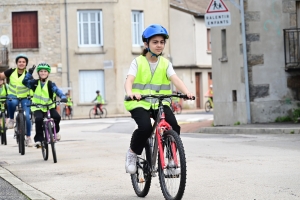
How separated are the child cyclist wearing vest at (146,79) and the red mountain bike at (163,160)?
98 millimetres

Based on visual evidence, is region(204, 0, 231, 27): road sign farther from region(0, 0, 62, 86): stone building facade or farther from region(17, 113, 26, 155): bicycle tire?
region(0, 0, 62, 86): stone building facade

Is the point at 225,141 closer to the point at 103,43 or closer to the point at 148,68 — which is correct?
the point at 148,68

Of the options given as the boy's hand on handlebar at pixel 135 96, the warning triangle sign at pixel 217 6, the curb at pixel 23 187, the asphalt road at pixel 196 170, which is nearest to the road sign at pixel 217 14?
the warning triangle sign at pixel 217 6

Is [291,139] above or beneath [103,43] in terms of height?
beneath

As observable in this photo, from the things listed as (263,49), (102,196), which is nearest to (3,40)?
(263,49)

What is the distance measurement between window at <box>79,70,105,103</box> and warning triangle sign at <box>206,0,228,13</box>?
27.5 metres

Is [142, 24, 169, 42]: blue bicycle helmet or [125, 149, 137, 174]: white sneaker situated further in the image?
[125, 149, 137, 174]: white sneaker

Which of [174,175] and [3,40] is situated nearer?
[174,175]

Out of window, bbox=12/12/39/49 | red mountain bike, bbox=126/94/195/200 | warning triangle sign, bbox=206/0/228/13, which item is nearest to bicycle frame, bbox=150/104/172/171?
red mountain bike, bbox=126/94/195/200

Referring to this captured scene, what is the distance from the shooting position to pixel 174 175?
7.59 metres

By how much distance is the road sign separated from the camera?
21172 millimetres

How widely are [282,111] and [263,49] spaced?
1724 millimetres

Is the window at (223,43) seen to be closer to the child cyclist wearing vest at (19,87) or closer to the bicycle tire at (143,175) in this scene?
the child cyclist wearing vest at (19,87)

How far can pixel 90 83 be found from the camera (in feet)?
160
